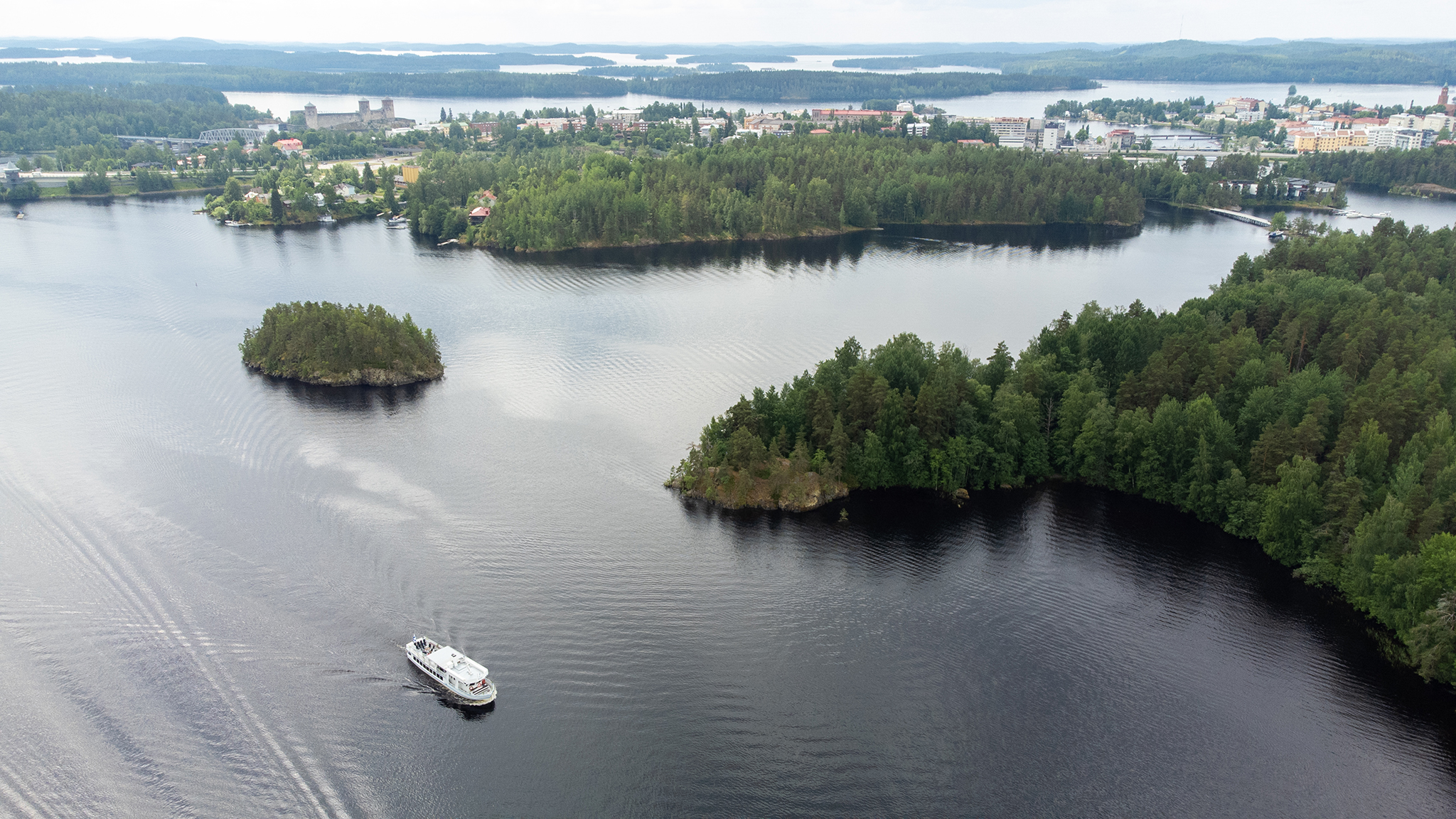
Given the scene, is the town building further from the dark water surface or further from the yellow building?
the dark water surface

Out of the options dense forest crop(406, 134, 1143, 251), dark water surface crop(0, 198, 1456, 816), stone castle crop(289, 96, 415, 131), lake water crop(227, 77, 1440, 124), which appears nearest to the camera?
dark water surface crop(0, 198, 1456, 816)

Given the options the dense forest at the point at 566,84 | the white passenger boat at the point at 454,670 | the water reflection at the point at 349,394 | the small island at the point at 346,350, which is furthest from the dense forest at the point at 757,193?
the dense forest at the point at 566,84

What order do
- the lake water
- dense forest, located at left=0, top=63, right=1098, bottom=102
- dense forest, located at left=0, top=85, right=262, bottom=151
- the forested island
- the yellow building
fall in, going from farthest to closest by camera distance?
1. dense forest, located at left=0, top=63, right=1098, bottom=102
2. the lake water
3. the yellow building
4. dense forest, located at left=0, top=85, right=262, bottom=151
5. the forested island

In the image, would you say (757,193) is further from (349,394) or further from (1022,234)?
(349,394)

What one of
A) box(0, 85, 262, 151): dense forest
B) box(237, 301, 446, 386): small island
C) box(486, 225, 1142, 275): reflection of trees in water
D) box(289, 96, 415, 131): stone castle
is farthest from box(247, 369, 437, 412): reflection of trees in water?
box(289, 96, 415, 131): stone castle

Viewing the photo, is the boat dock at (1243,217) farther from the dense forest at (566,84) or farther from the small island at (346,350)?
the dense forest at (566,84)

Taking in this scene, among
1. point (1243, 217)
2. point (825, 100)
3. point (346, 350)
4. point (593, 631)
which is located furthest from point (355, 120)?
point (593, 631)
